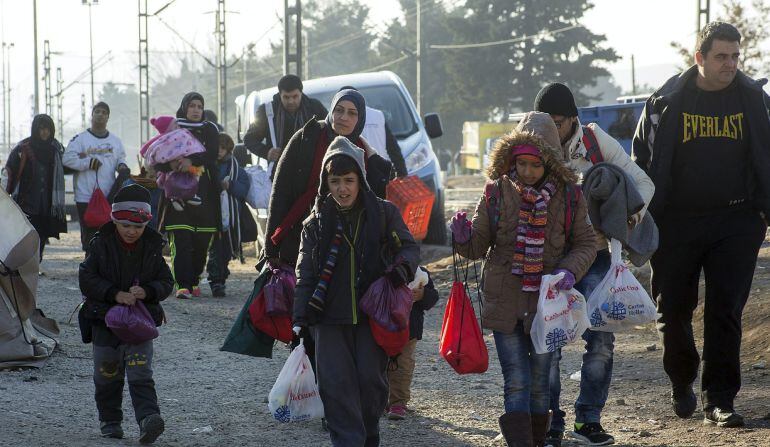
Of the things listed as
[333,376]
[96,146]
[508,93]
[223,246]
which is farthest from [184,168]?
[508,93]

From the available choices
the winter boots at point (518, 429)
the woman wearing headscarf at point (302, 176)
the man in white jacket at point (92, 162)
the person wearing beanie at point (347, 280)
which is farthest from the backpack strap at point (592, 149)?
the man in white jacket at point (92, 162)

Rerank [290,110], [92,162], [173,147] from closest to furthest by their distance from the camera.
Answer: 1. [290,110]
2. [173,147]
3. [92,162]

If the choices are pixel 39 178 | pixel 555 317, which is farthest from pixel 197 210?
pixel 555 317

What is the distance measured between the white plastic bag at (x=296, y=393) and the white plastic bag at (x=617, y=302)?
144 cm

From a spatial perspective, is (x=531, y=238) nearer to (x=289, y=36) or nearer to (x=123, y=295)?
Answer: (x=123, y=295)

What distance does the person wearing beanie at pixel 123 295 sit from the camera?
21.9ft

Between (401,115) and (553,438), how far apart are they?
1128cm

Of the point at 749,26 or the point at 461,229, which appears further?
the point at 749,26

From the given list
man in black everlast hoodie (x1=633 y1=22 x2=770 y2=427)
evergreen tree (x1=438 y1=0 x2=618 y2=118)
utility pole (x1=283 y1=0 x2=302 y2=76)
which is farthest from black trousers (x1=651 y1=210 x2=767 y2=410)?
evergreen tree (x1=438 y1=0 x2=618 y2=118)

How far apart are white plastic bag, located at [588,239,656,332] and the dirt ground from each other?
664 mm

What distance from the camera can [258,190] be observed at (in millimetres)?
14203

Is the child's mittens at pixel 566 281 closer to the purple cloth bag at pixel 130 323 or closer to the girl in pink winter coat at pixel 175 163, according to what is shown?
the purple cloth bag at pixel 130 323

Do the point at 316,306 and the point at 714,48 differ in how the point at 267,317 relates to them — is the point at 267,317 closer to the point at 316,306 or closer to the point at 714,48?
the point at 316,306

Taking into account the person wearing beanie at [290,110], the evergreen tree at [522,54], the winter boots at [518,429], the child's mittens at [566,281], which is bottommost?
the winter boots at [518,429]
